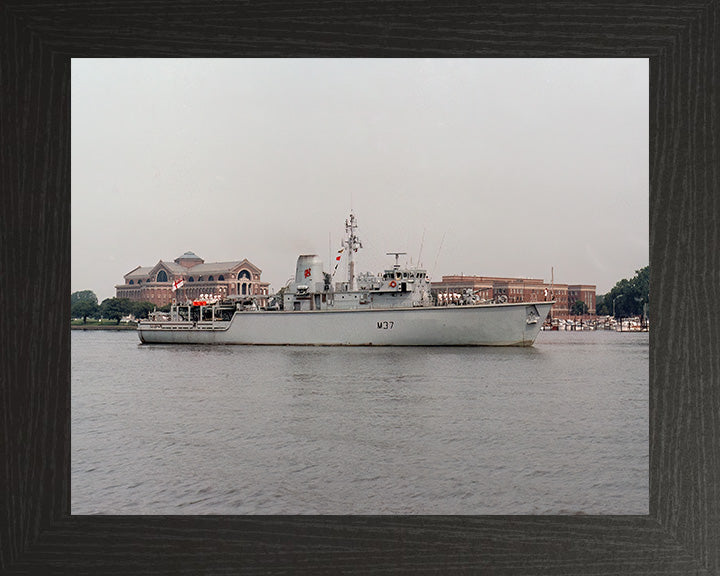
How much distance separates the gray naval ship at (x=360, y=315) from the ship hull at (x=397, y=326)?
0.07 ft

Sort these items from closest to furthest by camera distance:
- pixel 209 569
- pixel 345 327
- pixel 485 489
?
pixel 209 569, pixel 485 489, pixel 345 327

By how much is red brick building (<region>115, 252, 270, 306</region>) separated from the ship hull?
2.73 meters

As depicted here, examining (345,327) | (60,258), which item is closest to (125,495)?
(60,258)

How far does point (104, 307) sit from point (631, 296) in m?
6.12

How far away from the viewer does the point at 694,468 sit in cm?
205

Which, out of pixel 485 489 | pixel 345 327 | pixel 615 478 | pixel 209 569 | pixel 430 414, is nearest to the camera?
pixel 209 569

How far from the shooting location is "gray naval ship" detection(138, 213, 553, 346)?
Result: 16.5 metres

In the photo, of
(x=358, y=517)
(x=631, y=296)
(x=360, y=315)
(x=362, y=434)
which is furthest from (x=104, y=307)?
(x=358, y=517)

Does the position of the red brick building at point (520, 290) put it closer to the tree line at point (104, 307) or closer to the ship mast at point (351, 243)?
the ship mast at point (351, 243)

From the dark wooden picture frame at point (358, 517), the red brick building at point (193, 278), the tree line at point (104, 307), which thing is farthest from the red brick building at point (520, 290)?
the dark wooden picture frame at point (358, 517)

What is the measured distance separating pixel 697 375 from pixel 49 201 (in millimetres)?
1696

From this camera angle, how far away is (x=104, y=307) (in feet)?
32.3

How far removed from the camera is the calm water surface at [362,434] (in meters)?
5.29

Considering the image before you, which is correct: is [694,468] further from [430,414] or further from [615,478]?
[430,414]
